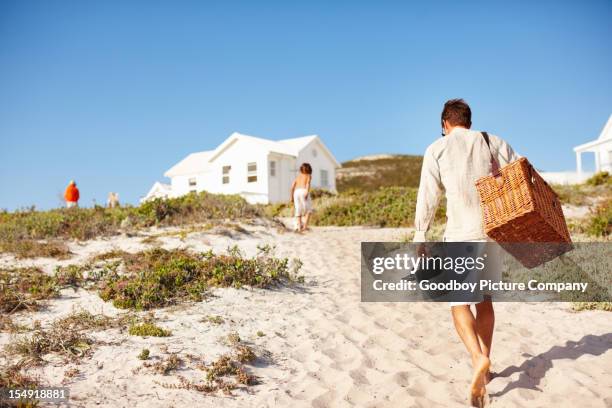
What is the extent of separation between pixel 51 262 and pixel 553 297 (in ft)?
27.2

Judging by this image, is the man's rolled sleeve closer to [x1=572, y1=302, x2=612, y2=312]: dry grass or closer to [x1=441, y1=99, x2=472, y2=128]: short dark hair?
[x1=441, y1=99, x2=472, y2=128]: short dark hair

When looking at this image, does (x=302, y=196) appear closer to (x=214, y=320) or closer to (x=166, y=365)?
(x=214, y=320)

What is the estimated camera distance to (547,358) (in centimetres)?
526

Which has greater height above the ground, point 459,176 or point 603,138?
point 603,138

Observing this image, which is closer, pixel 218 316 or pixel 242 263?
pixel 218 316

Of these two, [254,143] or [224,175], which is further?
[224,175]

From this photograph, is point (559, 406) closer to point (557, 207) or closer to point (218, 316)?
point (557, 207)

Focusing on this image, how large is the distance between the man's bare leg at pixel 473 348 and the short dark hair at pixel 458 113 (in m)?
1.52

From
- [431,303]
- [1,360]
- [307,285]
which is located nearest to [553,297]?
[431,303]

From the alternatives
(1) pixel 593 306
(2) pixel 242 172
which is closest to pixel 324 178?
(2) pixel 242 172

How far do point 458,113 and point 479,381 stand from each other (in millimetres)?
2183

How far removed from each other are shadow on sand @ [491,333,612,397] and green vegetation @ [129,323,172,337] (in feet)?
11.2

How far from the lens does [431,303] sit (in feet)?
25.4

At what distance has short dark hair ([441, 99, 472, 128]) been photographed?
14.2 feet
